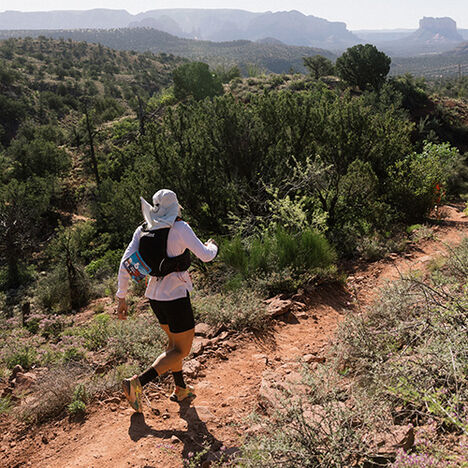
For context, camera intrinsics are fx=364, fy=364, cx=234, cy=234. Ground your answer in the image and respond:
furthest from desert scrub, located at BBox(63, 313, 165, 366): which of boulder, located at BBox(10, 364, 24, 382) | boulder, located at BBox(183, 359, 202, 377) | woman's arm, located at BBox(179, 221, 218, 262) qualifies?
woman's arm, located at BBox(179, 221, 218, 262)

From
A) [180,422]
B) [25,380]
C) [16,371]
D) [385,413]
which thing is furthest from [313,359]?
[16,371]

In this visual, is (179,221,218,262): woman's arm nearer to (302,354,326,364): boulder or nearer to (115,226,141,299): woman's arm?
(115,226,141,299): woman's arm

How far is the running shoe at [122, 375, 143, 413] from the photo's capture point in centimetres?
280

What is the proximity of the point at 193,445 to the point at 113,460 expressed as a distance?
0.54 metres

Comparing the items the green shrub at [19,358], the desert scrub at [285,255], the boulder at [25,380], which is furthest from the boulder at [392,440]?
the green shrub at [19,358]

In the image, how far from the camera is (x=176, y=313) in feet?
Answer: 9.42

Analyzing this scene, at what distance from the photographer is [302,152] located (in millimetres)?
8156

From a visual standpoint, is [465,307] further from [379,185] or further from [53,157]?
[53,157]

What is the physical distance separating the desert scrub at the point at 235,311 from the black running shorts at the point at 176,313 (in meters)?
1.42

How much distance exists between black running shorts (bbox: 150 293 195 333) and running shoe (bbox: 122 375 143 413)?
0.47 metres

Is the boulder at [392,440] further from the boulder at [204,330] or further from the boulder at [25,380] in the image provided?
the boulder at [25,380]

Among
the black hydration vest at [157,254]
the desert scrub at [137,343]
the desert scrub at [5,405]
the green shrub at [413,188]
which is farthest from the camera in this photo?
the green shrub at [413,188]

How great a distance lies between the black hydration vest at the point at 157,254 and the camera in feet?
9.16

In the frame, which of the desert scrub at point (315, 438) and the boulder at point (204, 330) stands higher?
the desert scrub at point (315, 438)
